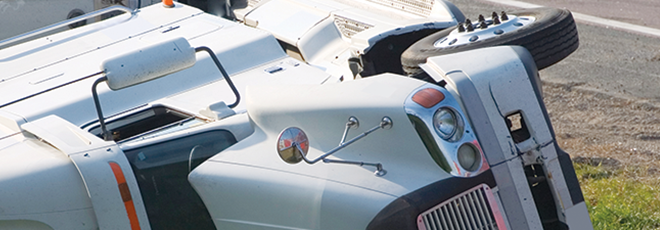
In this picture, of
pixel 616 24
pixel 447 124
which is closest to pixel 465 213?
pixel 447 124

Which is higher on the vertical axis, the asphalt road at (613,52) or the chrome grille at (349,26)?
the chrome grille at (349,26)

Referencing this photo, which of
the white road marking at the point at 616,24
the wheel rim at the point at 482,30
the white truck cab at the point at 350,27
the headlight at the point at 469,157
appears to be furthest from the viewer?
the white road marking at the point at 616,24

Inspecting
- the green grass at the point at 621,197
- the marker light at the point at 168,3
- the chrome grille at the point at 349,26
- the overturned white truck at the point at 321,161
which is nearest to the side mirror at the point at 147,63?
the overturned white truck at the point at 321,161

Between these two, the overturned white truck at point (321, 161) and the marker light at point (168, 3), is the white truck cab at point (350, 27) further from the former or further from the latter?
the overturned white truck at point (321, 161)

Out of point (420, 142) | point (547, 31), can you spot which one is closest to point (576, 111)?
point (547, 31)

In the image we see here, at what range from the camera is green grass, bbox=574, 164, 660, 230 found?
4516 millimetres

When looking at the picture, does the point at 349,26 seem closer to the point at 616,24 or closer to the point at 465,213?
the point at 465,213

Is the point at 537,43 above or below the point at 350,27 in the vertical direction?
above

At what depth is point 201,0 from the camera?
5777 mm

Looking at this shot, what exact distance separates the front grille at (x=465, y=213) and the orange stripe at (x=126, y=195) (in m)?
1.14

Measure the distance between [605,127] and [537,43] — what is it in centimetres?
281

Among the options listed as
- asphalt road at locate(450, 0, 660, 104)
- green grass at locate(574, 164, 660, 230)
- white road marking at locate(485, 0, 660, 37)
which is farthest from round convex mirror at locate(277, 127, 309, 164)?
white road marking at locate(485, 0, 660, 37)

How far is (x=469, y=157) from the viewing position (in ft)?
9.17

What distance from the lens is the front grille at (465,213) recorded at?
8.75 ft
